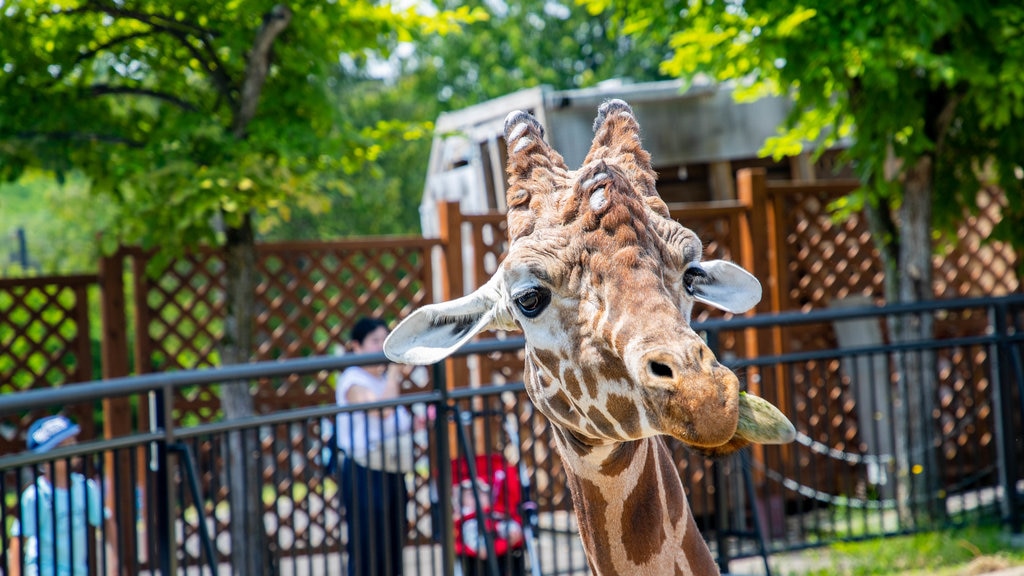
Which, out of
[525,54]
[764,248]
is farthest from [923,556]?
[525,54]

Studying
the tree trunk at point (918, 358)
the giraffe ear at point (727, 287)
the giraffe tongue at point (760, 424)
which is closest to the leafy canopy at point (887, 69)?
the tree trunk at point (918, 358)

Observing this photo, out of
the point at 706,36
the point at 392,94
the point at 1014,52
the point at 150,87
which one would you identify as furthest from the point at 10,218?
the point at 1014,52

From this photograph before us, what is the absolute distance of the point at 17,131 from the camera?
554cm

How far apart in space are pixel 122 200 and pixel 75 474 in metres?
1.55

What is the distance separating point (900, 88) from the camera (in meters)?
5.99

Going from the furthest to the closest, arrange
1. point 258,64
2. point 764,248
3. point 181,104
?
1. point 764,248
2. point 181,104
3. point 258,64

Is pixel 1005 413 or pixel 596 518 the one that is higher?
pixel 596 518

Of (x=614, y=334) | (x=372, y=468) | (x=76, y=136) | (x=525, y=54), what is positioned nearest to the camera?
(x=614, y=334)

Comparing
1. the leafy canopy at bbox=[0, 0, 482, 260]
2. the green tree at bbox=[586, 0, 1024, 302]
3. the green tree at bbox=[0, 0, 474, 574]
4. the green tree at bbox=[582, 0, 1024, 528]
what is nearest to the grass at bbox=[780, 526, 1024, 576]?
the green tree at bbox=[582, 0, 1024, 528]

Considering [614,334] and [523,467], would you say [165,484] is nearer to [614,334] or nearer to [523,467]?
[614,334]

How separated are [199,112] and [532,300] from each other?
431 cm

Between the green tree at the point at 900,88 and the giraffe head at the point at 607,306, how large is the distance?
340 cm

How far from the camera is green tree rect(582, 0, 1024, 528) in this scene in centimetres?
533

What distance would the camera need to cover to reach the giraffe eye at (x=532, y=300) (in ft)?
6.99
